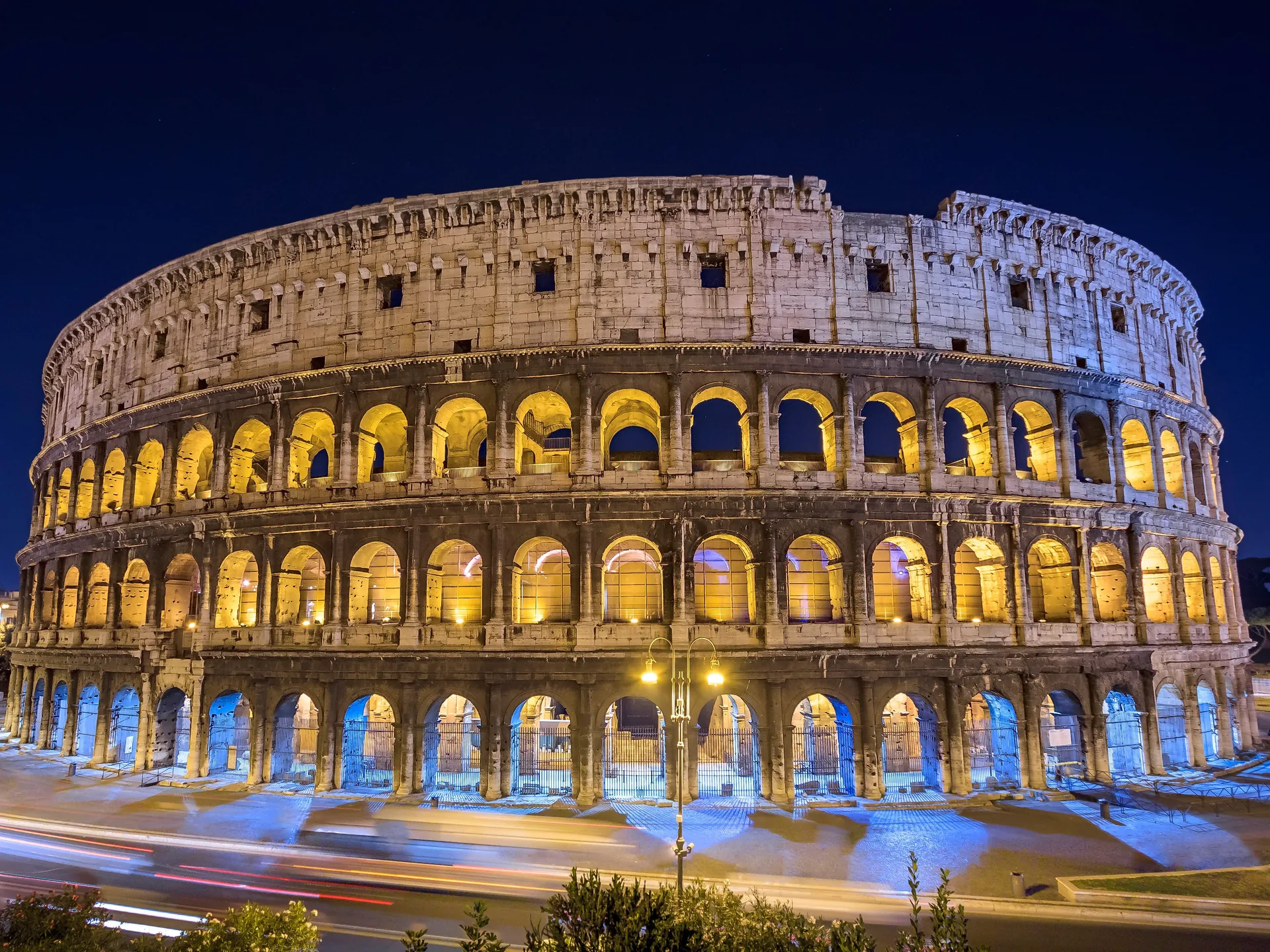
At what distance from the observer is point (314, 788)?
24.1m

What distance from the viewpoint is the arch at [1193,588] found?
2900cm

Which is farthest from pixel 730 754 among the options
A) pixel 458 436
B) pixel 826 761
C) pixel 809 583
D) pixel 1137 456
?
pixel 1137 456

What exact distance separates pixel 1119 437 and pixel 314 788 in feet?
101

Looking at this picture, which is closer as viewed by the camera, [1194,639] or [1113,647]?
[1113,647]

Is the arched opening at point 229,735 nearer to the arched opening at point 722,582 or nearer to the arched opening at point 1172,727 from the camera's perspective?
the arched opening at point 722,582

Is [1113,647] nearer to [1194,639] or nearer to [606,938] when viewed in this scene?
[1194,639]

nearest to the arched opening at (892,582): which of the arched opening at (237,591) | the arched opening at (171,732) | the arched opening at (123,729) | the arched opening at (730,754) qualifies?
the arched opening at (730,754)

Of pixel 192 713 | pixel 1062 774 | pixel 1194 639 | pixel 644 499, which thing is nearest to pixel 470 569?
pixel 644 499

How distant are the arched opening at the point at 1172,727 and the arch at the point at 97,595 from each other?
137ft

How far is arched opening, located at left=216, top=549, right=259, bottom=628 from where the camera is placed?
27.6 m

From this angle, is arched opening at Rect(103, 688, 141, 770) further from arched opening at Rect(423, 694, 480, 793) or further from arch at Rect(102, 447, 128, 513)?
arched opening at Rect(423, 694, 480, 793)

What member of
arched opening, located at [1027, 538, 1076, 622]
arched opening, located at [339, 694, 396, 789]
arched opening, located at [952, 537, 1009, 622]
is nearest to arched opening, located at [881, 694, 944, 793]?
arched opening, located at [952, 537, 1009, 622]

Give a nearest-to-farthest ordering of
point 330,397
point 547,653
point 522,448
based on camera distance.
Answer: point 547,653, point 330,397, point 522,448

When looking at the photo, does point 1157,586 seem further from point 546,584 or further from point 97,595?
point 97,595
